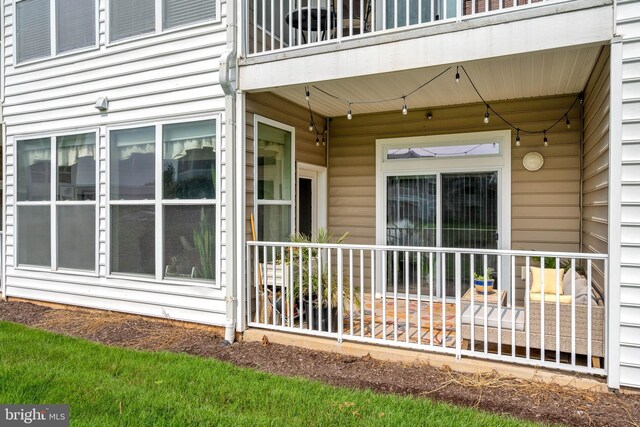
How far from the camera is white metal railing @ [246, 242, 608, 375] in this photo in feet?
11.2

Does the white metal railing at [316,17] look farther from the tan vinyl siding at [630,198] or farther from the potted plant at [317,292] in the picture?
the potted plant at [317,292]

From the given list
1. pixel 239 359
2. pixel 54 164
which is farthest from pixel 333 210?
pixel 54 164

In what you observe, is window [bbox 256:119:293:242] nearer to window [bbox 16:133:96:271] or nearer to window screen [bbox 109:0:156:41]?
window screen [bbox 109:0:156:41]

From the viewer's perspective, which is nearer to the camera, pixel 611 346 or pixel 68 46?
pixel 611 346

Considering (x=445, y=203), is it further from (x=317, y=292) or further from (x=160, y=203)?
(x=160, y=203)

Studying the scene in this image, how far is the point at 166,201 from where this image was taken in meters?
5.02

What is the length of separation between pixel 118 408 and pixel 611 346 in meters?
3.50

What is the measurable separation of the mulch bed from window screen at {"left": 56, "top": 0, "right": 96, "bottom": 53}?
3.67m

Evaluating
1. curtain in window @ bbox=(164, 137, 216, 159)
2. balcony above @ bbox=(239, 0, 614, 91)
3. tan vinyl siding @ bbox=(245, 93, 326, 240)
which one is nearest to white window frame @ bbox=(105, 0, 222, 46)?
balcony above @ bbox=(239, 0, 614, 91)

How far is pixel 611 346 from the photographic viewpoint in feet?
10.3

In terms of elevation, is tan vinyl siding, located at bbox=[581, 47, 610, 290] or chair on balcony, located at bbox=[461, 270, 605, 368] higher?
tan vinyl siding, located at bbox=[581, 47, 610, 290]

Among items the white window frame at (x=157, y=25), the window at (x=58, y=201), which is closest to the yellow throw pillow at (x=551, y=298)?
the white window frame at (x=157, y=25)

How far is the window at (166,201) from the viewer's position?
15.9 ft

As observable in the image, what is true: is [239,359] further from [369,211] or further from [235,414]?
[369,211]
